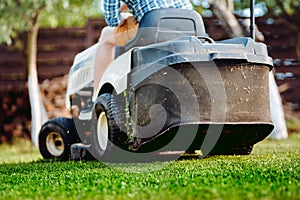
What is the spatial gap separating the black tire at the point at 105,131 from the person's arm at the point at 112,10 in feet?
2.05

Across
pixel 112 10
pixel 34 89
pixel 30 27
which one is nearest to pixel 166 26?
pixel 112 10

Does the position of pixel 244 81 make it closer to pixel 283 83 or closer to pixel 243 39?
pixel 243 39

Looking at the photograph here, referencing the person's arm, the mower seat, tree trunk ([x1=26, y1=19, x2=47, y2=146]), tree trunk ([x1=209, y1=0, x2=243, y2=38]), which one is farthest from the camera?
tree trunk ([x1=26, y1=19, x2=47, y2=146])

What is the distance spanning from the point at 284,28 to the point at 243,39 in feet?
22.5

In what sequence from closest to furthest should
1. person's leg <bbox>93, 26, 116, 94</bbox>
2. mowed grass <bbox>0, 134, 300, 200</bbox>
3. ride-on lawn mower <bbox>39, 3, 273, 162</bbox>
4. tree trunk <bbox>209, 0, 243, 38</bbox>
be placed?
mowed grass <bbox>0, 134, 300, 200</bbox>, ride-on lawn mower <bbox>39, 3, 273, 162</bbox>, person's leg <bbox>93, 26, 116, 94</bbox>, tree trunk <bbox>209, 0, 243, 38</bbox>

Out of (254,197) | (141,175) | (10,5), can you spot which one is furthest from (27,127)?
(254,197)

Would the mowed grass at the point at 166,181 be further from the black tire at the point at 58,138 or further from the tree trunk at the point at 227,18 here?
the tree trunk at the point at 227,18

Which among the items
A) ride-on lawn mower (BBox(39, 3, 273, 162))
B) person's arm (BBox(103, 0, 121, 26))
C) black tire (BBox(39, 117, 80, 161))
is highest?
person's arm (BBox(103, 0, 121, 26))

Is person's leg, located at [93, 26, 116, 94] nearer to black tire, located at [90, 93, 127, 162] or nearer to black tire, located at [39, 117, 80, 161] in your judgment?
black tire, located at [90, 93, 127, 162]

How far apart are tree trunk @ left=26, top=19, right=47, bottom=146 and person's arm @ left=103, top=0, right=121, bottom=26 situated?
17.6 ft

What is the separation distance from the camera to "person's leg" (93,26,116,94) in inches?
192

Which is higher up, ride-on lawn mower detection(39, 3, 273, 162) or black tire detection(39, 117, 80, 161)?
ride-on lawn mower detection(39, 3, 273, 162)

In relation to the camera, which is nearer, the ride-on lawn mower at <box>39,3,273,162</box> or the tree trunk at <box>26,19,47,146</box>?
the ride-on lawn mower at <box>39,3,273,162</box>

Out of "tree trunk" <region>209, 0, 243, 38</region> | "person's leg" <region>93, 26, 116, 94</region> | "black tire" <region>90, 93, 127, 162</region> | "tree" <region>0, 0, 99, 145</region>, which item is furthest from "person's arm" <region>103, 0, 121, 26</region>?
"tree" <region>0, 0, 99, 145</region>
